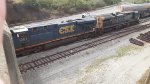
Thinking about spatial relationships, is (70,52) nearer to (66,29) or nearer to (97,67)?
(66,29)

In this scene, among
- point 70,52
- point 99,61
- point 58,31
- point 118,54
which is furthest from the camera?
point 58,31

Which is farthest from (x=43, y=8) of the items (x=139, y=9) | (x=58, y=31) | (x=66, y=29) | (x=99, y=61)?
(x=99, y=61)

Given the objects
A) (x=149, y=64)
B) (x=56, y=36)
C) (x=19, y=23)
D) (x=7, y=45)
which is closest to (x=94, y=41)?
(x=56, y=36)

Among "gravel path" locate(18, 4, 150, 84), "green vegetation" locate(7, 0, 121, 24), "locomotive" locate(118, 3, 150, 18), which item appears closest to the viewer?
"gravel path" locate(18, 4, 150, 84)

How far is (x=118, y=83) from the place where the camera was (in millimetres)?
19000

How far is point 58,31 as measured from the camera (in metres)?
25.8

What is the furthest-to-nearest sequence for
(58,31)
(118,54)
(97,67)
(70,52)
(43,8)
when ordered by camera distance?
1. (43,8)
2. (58,31)
3. (118,54)
4. (70,52)
5. (97,67)

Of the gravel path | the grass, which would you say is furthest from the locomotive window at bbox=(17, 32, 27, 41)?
the grass

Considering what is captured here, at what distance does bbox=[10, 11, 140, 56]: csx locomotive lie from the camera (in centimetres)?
2291

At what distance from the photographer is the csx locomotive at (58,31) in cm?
2291

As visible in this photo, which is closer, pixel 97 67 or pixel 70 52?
pixel 97 67

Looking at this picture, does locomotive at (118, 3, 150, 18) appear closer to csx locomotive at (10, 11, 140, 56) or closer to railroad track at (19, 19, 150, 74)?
csx locomotive at (10, 11, 140, 56)

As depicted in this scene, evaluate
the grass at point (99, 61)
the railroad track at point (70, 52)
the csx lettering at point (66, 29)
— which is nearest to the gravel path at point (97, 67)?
the grass at point (99, 61)

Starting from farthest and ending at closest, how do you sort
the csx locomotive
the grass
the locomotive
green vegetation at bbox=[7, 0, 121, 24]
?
1. the locomotive
2. green vegetation at bbox=[7, 0, 121, 24]
3. the csx locomotive
4. the grass
